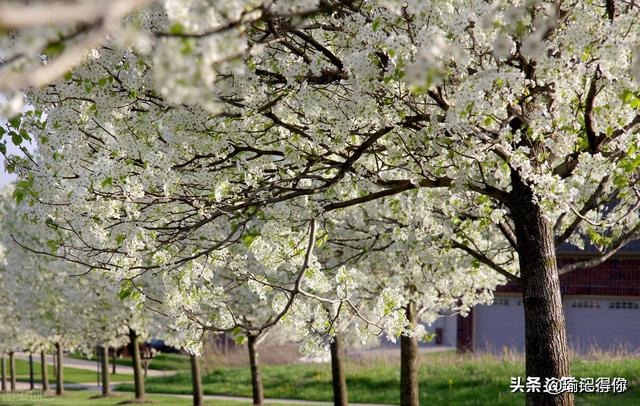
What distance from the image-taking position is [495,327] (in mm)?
36406

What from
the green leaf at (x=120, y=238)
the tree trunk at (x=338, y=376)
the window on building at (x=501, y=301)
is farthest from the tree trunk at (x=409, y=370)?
the window on building at (x=501, y=301)

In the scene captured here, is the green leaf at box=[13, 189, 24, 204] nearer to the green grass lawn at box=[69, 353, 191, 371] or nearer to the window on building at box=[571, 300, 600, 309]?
the window on building at box=[571, 300, 600, 309]

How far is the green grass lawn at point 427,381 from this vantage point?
68.6ft

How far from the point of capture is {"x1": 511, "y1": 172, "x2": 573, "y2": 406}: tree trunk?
909 cm

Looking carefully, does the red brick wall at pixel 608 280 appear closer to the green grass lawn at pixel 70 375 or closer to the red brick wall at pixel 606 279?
the red brick wall at pixel 606 279

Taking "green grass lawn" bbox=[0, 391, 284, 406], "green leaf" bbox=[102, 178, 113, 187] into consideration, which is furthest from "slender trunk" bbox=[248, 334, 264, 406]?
"green leaf" bbox=[102, 178, 113, 187]

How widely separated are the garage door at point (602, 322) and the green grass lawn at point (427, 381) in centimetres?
868

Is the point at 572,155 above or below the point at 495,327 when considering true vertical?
above

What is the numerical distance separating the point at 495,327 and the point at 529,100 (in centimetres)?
2920

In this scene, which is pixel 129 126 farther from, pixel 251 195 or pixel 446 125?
pixel 446 125

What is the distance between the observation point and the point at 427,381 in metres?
24.2

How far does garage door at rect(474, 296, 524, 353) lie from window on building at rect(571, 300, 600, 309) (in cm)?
235

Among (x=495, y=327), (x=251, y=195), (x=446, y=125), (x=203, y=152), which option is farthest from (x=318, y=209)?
(x=495, y=327)

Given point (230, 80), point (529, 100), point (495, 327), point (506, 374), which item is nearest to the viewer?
point (230, 80)
